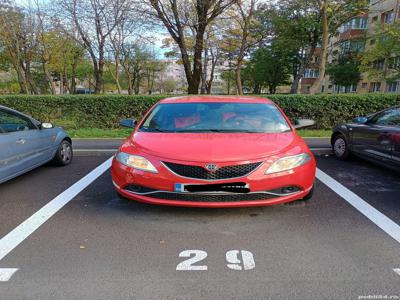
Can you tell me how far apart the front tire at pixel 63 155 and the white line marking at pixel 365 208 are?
195 inches

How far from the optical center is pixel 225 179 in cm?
313

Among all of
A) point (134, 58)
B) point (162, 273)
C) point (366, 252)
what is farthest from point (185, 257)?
point (134, 58)

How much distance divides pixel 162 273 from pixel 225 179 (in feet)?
3.67

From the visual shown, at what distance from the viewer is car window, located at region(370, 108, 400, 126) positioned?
17.1ft

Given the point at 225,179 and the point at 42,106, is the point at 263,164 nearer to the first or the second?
the point at 225,179

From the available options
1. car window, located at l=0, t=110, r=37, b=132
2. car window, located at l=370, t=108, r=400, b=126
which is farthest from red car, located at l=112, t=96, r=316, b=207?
car window, located at l=370, t=108, r=400, b=126

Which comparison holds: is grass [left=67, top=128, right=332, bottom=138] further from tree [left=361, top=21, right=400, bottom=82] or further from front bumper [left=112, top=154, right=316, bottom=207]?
tree [left=361, top=21, right=400, bottom=82]

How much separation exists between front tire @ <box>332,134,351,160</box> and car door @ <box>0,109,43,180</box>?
20.1ft

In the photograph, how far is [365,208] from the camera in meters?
3.87

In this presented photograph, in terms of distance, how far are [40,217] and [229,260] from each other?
2.39 meters

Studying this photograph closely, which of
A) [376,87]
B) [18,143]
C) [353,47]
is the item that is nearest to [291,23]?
[353,47]

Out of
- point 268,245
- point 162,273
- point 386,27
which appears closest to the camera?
point 162,273

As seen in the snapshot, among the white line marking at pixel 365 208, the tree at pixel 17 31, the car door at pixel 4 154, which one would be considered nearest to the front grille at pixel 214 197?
the white line marking at pixel 365 208

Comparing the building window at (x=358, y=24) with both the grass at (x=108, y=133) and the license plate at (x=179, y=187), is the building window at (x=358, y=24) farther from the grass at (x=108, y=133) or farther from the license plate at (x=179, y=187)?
the license plate at (x=179, y=187)
